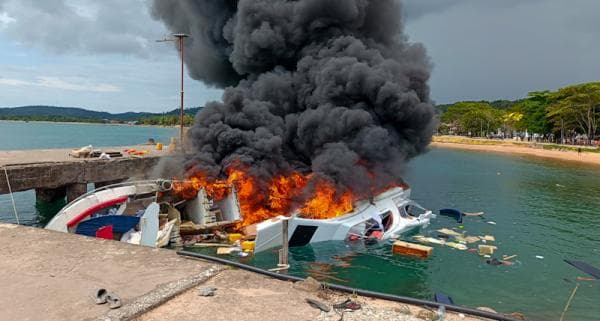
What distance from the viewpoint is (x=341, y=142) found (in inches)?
730

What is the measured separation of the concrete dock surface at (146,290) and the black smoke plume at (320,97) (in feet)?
29.6

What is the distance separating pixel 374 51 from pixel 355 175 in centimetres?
753

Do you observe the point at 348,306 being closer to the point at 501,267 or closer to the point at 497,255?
the point at 501,267

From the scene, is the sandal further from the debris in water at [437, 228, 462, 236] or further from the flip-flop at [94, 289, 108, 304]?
the debris in water at [437, 228, 462, 236]

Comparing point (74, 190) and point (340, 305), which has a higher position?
point (340, 305)

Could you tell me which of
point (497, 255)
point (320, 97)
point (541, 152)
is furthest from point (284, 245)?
point (541, 152)

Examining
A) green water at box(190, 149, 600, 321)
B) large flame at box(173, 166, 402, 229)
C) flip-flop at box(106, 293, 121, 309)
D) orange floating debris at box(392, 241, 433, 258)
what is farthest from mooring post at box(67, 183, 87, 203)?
flip-flop at box(106, 293, 121, 309)

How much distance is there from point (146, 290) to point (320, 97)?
47.6 feet

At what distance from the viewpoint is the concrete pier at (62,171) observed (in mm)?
18938

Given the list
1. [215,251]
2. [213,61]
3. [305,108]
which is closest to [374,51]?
[305,108]

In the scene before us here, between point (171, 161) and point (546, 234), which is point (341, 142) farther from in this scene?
point (546, 234)

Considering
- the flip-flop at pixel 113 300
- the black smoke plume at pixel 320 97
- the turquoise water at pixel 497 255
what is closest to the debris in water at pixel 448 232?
the turquoise water at pixel 497 255

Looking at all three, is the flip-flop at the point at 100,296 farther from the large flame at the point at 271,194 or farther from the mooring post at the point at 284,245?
the large flame at the point at 271,194

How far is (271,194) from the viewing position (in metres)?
18.3
